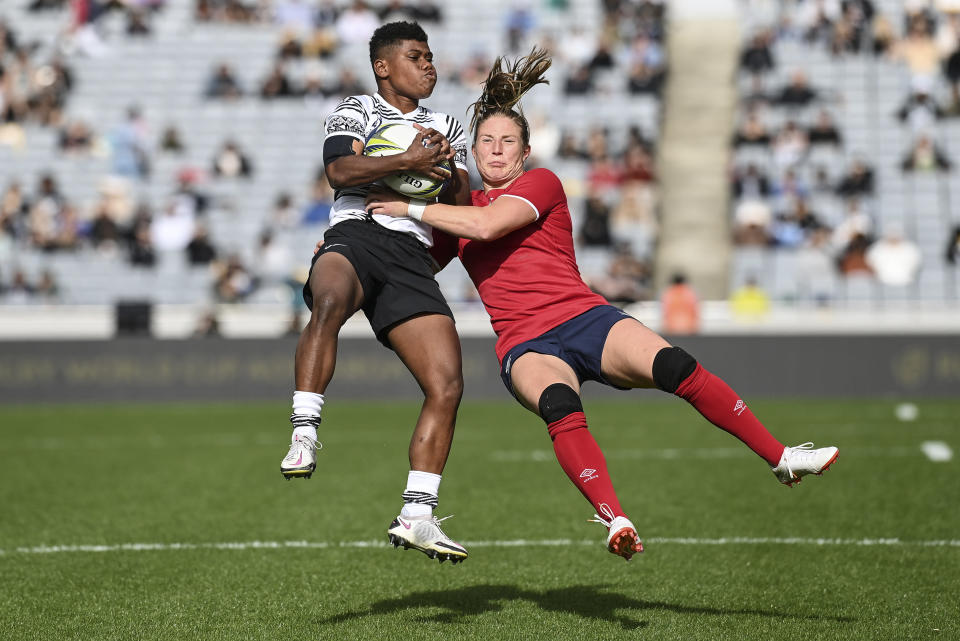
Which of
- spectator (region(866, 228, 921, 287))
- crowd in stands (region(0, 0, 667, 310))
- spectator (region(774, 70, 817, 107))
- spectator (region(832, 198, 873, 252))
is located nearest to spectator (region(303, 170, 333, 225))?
crowd in stands (region(0, 0, 667, 310))

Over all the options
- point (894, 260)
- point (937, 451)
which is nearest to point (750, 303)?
point (894, 260)

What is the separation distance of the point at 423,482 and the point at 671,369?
106cm

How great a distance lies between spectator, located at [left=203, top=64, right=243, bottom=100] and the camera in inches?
973

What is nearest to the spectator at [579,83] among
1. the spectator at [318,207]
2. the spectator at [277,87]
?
the spectator at [318,207]

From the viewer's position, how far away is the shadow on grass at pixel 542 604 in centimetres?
537

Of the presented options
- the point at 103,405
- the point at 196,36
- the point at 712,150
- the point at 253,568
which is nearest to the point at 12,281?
the point at 103,405

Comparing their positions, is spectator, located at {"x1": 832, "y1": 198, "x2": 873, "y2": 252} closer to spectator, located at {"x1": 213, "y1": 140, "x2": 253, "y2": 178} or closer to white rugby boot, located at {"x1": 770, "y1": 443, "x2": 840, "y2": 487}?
spectator, located at {"x1": 213, "y1": 140, "x2": 253, "y2": 178}

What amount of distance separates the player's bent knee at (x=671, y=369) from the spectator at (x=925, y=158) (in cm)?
1819

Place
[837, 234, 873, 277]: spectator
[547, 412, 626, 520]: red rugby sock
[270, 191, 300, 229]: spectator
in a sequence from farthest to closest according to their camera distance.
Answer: [270, 191, 300, 229]: spectator
[837, 234, 873, 277]: spectator
[547, 412, 626, 520]: red rugby sock

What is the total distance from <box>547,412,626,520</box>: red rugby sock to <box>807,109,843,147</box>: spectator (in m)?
18.5

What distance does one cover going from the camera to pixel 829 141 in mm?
22500

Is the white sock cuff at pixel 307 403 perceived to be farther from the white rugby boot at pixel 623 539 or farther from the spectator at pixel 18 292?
the spectator at pixel 18 292

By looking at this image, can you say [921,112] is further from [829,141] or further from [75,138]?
[75,138]

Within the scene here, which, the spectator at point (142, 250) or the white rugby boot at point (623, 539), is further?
the spectator at point (142, 250)
